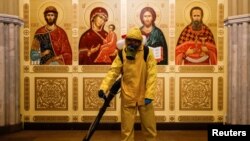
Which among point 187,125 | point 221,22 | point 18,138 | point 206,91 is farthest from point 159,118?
point 18,138

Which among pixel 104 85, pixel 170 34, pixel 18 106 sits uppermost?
pixel 170 34

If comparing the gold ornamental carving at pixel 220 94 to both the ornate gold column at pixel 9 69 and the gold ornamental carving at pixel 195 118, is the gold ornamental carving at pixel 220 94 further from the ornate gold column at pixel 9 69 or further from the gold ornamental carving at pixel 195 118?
the ornate gold column at pixel 9 69

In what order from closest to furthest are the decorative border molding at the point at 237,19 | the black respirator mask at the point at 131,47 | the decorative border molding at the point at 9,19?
the black respirator mask at the point at 131,47, the decorative border molding at the point at 237,19, the decorative border molding at the point at 9,19

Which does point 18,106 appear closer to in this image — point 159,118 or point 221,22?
point 159,118

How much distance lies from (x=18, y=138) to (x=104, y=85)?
7.04 ft

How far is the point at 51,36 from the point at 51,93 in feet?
3.24

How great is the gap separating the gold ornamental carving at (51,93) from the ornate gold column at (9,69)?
380mm

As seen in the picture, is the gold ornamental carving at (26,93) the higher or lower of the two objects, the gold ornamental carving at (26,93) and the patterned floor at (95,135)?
the higher

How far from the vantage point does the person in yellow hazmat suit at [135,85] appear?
4.32 metres

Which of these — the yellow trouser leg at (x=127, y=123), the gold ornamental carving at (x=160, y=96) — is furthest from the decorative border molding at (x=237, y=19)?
the yellow trouser leg at (x=127, y=123)

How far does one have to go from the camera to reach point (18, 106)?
6.34m

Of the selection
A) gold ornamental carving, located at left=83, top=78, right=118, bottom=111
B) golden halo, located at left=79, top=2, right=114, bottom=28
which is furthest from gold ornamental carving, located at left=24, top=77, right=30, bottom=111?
golden halo, located at left=79, top=2, right=114, bottom=28

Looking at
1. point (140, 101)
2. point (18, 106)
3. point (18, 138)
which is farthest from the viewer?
point (18, 106)

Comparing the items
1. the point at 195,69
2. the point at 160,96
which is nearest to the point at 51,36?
the point at 160,96
